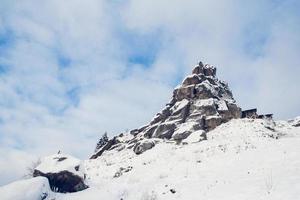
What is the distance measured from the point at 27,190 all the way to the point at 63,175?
207 inches

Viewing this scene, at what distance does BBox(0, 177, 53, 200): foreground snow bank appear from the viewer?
867 inches

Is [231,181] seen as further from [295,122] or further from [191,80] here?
[191,80]

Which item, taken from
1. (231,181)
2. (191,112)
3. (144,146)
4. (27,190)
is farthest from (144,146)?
(231,181)

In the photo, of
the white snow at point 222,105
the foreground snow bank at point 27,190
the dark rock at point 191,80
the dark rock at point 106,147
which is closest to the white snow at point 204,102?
the white snow at point 222,105

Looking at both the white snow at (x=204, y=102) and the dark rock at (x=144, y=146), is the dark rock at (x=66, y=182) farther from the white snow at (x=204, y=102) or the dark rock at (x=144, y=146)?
the white snow at (x=204, y=102)

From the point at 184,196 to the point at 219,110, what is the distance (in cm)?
5218

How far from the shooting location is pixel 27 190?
23.0 meters

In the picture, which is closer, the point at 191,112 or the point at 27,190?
the point at 27,190

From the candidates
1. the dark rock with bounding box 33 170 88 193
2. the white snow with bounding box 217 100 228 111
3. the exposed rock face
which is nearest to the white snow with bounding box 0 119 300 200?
the dark rock with bounding box 33 170 88 193

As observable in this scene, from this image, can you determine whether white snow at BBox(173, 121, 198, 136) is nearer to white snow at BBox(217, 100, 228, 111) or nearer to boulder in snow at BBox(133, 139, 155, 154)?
boulder in snow at BBox(133, 139, 155, 154)

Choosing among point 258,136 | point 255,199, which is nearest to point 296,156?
point 255,199

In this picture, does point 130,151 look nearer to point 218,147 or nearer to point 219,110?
point 219,110

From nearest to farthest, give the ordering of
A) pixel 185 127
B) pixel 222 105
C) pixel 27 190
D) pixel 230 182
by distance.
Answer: pixel 230 182
pixel 27 190
pixel 185 127
pixel 222 105

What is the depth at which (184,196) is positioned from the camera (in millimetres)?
20219
